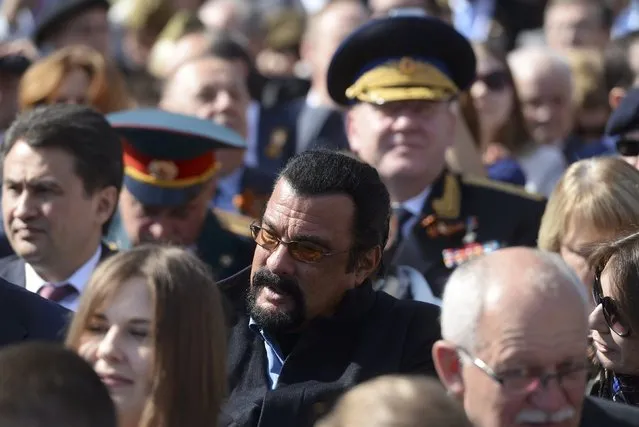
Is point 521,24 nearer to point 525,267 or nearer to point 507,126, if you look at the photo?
point 507,126

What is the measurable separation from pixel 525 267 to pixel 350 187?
3.59 feet

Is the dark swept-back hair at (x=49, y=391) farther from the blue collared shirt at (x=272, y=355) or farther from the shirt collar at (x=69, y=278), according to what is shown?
the shirt collar at (x=69, y=278)

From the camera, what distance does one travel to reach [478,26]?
40.2ft

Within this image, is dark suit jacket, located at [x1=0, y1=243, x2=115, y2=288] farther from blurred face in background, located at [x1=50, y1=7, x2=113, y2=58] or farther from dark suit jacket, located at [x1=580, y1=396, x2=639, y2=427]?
blurred face in background, located at [x1=50, y1=7, x2=113, y2=58]

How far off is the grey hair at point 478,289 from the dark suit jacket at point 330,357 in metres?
0.71

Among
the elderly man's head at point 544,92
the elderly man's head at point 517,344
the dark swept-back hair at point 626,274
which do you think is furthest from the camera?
the elderly man's head at point 544,92

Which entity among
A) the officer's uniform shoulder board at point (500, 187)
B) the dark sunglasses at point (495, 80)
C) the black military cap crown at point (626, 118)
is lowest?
the officer's uniform shoulder board at point (500, 187)

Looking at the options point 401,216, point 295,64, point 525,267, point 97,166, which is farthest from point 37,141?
point 295,64

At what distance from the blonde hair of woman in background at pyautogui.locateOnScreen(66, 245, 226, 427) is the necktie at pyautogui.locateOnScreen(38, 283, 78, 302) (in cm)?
175

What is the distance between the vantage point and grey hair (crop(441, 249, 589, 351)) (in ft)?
14.6

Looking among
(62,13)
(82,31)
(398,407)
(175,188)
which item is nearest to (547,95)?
(82,31)

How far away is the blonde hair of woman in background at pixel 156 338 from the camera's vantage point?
4664 mm

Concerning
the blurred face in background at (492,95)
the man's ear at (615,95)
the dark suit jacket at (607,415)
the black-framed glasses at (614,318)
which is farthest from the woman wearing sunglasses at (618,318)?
the blurred face in background at (492,95)

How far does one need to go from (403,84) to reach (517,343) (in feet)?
10.8
